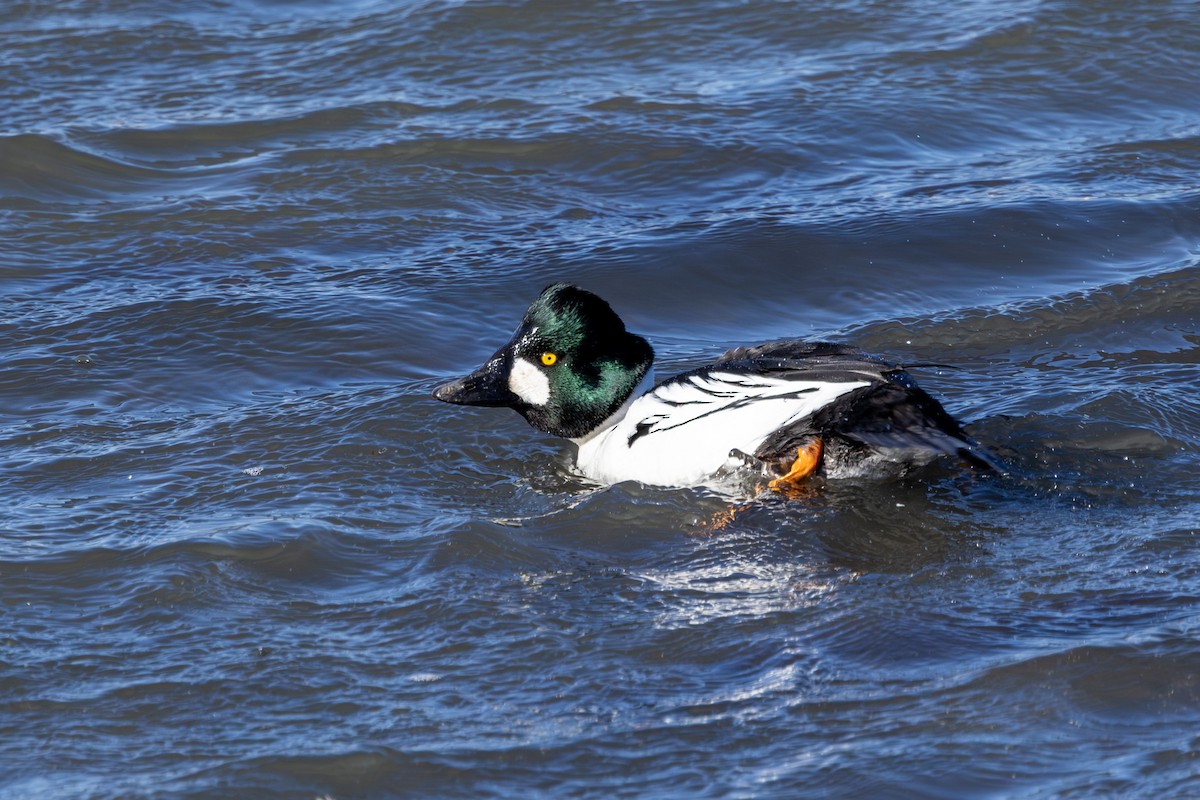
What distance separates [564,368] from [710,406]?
856 millimetres

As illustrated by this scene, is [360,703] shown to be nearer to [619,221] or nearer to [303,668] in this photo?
[303,668]

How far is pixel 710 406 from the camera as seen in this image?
5.97 m

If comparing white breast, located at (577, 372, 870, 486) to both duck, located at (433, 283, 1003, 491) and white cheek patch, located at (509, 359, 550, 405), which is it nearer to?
duck, located at (433, 283, 1003, 491)

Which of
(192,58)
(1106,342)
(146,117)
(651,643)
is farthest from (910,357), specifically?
(192,58)

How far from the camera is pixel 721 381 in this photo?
602 centimetres

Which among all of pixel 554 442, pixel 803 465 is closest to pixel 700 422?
pixel 803 465

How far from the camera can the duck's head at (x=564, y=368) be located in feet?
21.3

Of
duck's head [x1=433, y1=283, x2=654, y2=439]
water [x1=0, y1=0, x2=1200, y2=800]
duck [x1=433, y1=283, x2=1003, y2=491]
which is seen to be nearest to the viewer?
water [x1=0, y1=0, x2=1200, y2=800]

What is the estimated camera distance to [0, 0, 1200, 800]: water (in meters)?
4.33

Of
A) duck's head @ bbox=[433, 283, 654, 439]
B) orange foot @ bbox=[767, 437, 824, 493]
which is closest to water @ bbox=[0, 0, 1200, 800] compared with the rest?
orange foot @ bbox=[767, 437, 824, 493]

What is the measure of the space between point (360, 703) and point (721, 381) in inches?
87.2

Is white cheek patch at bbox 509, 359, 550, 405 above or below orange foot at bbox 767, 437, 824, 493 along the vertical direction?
above

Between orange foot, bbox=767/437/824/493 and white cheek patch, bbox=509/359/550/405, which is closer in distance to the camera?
orange foot, bbox=767/437/824/493

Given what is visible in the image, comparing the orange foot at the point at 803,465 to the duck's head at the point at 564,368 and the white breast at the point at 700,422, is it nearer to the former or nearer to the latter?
the white breast at the point at 700,422
